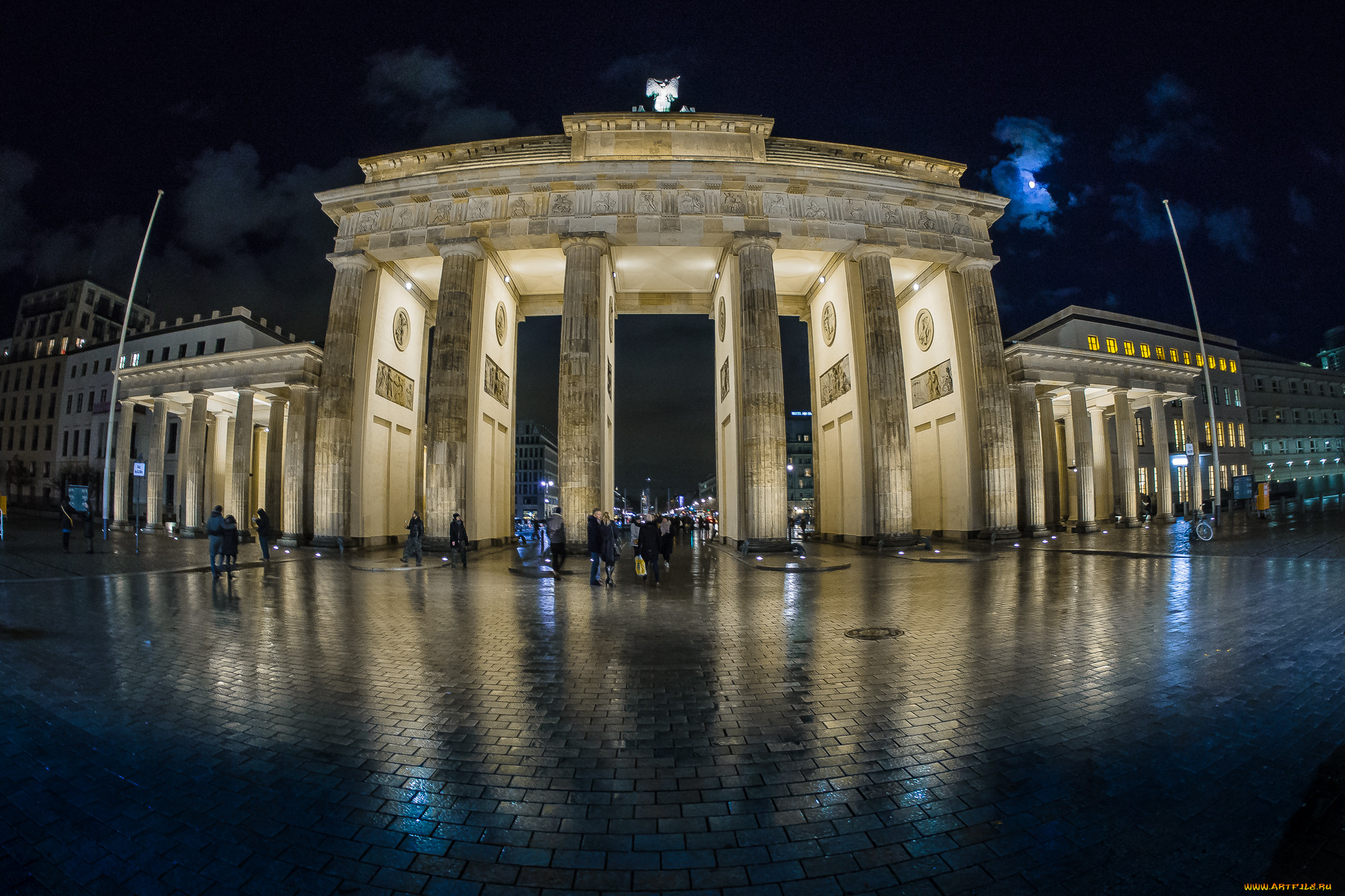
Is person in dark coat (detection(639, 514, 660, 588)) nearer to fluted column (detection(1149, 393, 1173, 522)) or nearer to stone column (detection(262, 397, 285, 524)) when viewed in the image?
stone column (detection(262, 397, 285, 524))

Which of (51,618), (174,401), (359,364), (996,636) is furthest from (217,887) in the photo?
(174,401)

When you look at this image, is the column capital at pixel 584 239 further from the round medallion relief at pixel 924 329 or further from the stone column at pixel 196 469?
the stone column at pixel 196 469

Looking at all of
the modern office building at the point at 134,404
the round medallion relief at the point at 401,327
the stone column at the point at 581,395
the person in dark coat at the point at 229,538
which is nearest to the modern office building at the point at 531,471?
the modern office building at the point at 134,404

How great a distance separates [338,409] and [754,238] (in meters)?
20.4

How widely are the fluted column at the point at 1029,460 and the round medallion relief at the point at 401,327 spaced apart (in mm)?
33070

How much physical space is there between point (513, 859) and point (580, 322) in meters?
22.5

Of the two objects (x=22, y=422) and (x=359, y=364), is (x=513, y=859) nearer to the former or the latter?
(x=359, y=364)

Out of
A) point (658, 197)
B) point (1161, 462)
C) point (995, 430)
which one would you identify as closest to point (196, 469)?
point (658, 197)

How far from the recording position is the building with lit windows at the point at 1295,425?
187 ft

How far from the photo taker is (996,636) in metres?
7.10

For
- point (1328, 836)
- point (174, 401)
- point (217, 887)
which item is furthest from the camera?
point (174, 401)

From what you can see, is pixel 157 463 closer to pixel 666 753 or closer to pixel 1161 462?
pixel 666 753

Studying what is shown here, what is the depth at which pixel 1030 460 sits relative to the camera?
28.5m

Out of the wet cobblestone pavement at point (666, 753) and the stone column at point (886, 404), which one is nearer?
the wet cobblestone pavement at point (666, 753)
